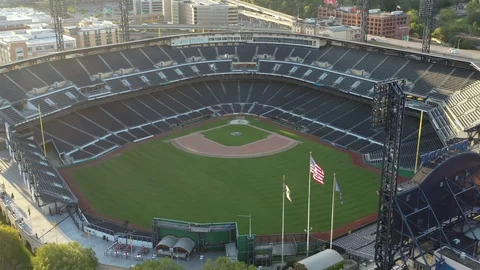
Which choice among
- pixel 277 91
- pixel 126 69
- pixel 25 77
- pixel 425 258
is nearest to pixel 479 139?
pixel 425 258

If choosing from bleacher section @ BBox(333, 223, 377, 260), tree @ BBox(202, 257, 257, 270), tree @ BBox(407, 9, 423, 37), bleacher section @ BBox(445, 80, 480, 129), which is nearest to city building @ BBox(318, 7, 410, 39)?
tree @ BBox(407, 9, 423, 37)

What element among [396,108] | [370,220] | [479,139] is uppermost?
[396,108]

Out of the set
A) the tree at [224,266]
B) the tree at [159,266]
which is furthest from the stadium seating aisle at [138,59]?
the tree at [224,266]

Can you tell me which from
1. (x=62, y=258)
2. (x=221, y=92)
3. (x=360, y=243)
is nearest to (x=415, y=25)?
(x=221, y=92)

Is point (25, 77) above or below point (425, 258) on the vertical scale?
above

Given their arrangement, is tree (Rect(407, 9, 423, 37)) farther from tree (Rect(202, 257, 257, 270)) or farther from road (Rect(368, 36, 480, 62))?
tree (Rect(202, 257, 257, 270))

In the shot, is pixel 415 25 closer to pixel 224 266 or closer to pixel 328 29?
pixel 328 29

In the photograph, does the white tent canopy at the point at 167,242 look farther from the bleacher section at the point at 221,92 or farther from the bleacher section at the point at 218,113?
the bleacher section at the point at 221,92

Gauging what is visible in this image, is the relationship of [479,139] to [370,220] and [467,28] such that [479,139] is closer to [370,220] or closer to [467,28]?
[370,220]
